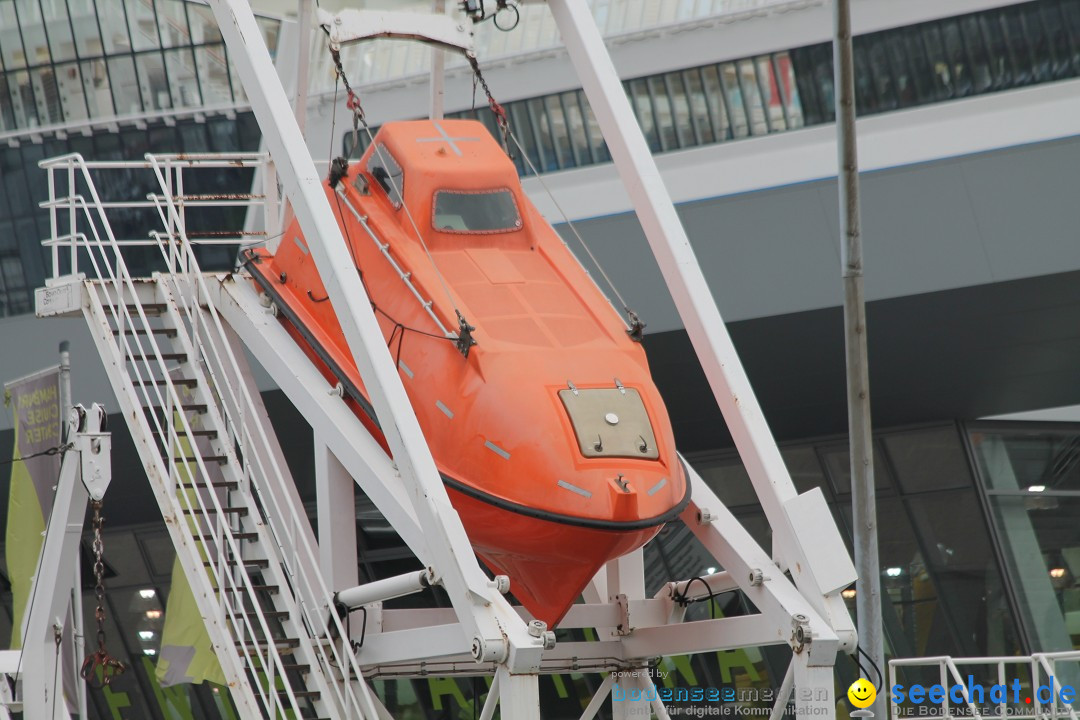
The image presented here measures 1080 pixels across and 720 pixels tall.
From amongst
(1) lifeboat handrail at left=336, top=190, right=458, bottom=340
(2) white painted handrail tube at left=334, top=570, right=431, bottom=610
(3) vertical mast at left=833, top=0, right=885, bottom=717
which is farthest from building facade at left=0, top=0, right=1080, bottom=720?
(2) white painted handrail tube at left=334, top=570, right=431, bottom=610

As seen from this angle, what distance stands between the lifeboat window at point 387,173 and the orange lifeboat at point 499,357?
1cm

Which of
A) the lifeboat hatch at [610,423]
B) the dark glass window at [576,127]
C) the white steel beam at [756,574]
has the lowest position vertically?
the white steel beam at [756,574]

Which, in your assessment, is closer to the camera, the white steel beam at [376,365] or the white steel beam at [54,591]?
the white steel beam at [376,365]

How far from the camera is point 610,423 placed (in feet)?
30.9

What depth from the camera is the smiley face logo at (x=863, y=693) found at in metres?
10.4

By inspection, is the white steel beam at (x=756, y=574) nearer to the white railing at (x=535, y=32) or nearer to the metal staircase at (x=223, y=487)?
the metal staircase at (x=223, y=487)

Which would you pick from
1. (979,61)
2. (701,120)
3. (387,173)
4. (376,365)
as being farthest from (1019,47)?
(376,365)

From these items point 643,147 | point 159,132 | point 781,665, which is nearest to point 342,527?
point 643,147

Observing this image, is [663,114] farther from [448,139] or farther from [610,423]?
[610,423]

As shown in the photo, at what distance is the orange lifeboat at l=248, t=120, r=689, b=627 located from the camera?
9242 mm

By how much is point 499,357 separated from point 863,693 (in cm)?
385

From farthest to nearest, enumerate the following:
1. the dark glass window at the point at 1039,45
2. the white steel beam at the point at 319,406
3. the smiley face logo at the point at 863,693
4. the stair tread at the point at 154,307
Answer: the dark glass window at the point at 1039,45, the stair tread at the point at 154,307, the smiley face logo at the point at 863,693, the white steel beam at the point at 319,406

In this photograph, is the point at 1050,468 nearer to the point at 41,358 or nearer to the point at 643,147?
the point at 643,147


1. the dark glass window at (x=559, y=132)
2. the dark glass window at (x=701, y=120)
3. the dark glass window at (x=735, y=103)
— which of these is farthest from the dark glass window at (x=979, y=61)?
the dark glass window at (x=559, y=132)
